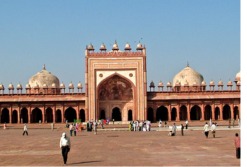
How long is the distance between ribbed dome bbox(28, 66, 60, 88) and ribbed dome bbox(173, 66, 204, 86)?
17.8 m

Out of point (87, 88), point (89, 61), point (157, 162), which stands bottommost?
point (157, 162)

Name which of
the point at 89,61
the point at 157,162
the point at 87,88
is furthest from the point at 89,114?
the point at 157,162

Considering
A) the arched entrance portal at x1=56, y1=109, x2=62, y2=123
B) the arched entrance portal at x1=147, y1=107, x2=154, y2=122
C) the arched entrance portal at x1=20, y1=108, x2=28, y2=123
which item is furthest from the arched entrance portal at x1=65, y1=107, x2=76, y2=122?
the arched entrance portal at x1=147, y1=107, x2=154, y2=122

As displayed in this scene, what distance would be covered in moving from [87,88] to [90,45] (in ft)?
17.4

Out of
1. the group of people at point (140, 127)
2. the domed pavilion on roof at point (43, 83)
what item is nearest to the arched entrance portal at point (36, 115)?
the domed pavilion on roof at point (43, 83)

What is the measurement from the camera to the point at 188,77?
57.7 metres

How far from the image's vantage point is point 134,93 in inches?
1804

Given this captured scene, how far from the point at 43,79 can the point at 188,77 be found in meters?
21.1

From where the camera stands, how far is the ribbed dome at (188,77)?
5691 centimetres

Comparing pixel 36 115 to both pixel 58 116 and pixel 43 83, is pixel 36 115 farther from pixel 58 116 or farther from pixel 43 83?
pixel 43 83

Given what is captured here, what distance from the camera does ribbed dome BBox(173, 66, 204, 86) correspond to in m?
56.9

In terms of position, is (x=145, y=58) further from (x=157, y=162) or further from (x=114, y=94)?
(x=157, y=162)

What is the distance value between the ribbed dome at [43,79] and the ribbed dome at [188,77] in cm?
1780

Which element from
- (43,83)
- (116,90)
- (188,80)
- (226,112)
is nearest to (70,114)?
(43,83)
